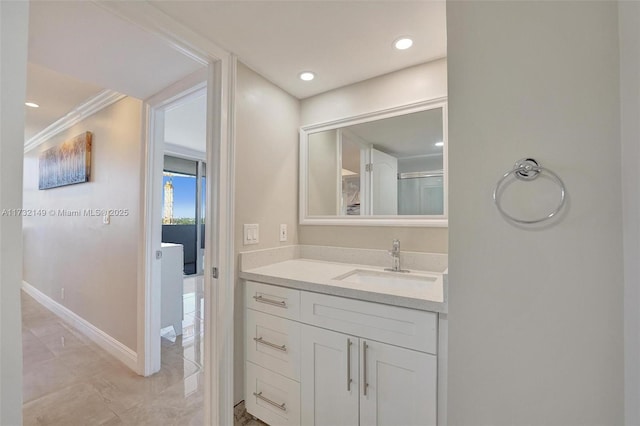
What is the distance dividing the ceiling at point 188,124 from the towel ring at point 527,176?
2.38 m

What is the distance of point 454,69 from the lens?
0.79 meters

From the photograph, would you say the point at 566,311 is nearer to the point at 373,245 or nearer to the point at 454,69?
the point at 454,69

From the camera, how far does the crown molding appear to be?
7.61 ft

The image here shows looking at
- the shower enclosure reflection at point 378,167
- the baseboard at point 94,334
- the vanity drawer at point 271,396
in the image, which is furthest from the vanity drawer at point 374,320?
the baseboard at point 94,334

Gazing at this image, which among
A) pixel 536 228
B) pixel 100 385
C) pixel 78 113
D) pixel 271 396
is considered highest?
pixel 78 113

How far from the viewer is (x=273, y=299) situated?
4.86ft

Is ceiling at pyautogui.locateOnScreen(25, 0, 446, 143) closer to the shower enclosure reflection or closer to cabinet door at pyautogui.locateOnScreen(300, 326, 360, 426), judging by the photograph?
the shower enclosure reflection

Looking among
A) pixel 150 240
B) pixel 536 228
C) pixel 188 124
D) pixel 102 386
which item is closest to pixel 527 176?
pixel 536 228

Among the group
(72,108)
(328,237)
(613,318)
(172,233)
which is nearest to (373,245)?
(328,237)

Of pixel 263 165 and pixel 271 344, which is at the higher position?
pixel 263 165

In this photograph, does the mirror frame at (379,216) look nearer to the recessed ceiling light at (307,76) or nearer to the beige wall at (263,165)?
the beige wall at (263,165)

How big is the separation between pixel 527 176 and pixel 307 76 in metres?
1.48

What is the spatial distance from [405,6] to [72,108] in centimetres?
317

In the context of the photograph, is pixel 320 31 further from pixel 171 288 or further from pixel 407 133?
pixel 171 288
